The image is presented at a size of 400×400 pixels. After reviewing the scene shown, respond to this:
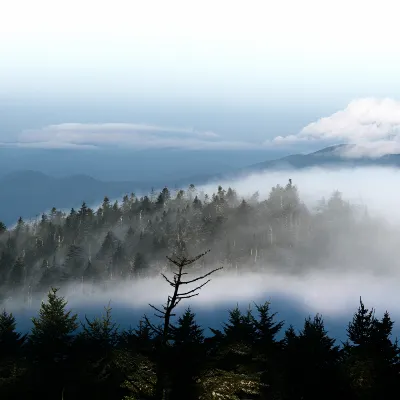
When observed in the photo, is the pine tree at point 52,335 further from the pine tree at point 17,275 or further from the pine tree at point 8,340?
the pine tree at point 17,275

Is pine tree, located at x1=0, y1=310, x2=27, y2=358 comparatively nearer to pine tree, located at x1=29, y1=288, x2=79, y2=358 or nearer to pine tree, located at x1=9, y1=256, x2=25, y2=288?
pine tree, located at x1=29, y1=288, x2=79, y2=358

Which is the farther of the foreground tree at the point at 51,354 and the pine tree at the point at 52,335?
the pine tree at the point at 52,335

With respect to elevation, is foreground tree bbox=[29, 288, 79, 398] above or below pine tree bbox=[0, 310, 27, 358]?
above

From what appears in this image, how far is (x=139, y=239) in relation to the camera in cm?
19350

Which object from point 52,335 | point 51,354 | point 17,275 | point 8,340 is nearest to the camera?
point 51,354

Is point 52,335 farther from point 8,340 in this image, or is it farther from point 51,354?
point 8,340

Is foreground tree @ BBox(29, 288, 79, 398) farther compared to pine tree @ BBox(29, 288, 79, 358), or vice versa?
pine tree @ BBox(29, 288, 79, 358)

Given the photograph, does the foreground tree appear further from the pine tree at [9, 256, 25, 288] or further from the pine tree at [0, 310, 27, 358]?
the pine tree at [9, 256, 25, 288]

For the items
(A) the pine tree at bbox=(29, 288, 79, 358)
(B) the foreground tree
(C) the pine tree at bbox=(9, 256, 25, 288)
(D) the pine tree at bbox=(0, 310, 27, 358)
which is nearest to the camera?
(B) the foreground tree

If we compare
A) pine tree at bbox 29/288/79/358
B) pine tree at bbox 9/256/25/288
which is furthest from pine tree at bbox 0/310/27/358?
pine tree at bbox 9/256/25/288

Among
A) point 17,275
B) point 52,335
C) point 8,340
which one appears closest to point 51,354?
point 52,335

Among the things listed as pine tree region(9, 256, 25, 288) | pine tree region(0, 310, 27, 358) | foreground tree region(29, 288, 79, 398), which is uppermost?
foreground tree region(29, 288, 79, 398)

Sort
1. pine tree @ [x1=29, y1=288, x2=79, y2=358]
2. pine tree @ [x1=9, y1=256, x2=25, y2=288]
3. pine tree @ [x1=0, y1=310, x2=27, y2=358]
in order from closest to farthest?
1. pine tree @ [x1=29, y1=288, x2=79, y2=358]
2. pine tree @ [x1=0, y1=310, x2=27, y2=358]
3. pine tree @ [x1=9, y1=256, x2=25, y2=288]

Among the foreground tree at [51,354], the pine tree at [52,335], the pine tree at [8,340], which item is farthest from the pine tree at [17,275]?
the pine tree at [52,335]
